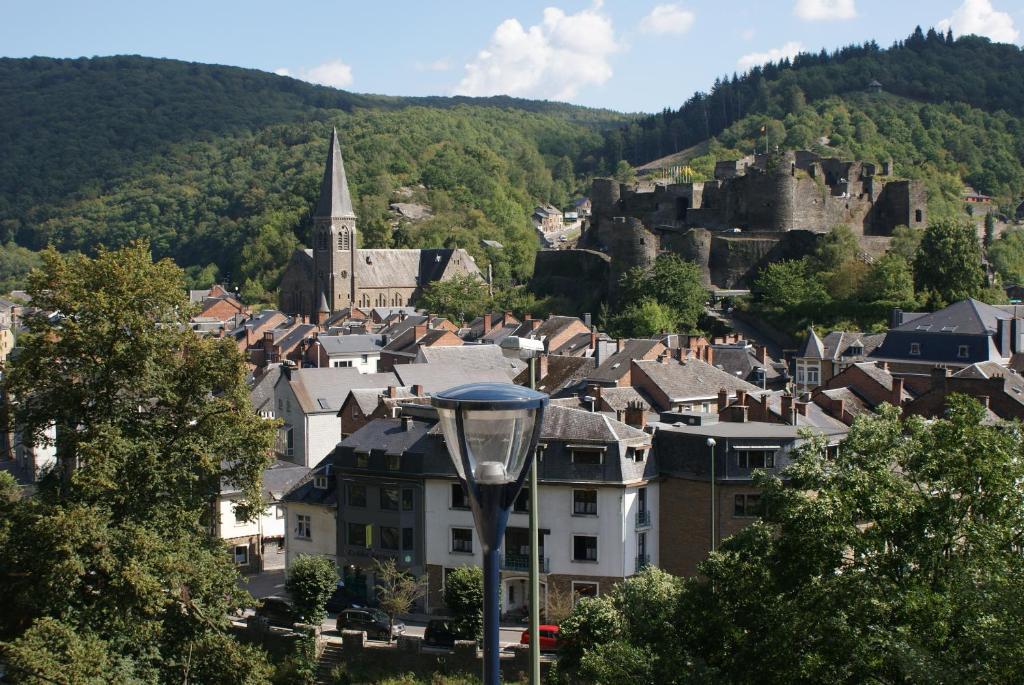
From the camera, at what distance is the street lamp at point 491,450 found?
36.9ft

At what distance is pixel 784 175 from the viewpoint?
91.6 metres

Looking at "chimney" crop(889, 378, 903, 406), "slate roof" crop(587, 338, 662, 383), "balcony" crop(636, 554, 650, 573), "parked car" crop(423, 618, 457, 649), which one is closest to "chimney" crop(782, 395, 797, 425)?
"balcony" crop(636, 554, 650, 573)

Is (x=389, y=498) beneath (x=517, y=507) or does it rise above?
above

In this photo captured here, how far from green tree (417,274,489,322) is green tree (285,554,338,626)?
68241 millimetres

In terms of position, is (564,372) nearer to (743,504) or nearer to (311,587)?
(743,504)

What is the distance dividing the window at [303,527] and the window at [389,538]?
3088 mm

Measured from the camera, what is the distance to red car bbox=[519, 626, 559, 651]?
101 feet

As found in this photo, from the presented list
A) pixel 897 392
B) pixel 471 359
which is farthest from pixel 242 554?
pixel 897 392

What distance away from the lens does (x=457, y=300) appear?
10412cm

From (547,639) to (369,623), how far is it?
16.9 ft

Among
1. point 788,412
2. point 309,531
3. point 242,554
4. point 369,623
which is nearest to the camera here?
point 369,623

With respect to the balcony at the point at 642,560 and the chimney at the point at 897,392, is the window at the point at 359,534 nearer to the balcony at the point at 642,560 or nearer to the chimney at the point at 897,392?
the balcony at the point at 642,560

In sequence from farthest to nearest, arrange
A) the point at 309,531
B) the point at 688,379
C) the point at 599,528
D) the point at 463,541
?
the point at 688,379, the point at 309,531, the point at 463,541, the point at 599,528

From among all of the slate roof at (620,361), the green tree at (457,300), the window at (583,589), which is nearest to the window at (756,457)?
the window at (583,589)
